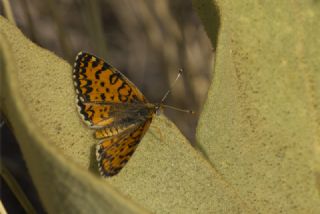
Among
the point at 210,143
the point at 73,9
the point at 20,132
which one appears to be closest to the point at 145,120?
the point at 210,143

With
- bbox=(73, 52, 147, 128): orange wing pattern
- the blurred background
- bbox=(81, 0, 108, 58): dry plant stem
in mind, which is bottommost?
the blurred background

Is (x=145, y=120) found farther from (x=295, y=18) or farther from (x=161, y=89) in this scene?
(x=161, y=89)

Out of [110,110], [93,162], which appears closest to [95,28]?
[110,110]

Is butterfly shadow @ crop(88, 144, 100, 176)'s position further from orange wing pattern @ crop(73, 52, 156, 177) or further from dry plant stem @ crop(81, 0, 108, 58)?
dry plant stem @ crop(81, 0, 108, 58)

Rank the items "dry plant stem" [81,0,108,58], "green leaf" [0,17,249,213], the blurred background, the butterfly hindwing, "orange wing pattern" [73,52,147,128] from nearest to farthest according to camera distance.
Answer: "green leaf" [0,17,249,213] → the butterfly hindwing → "orange wing pattern" [73,52,147,128] → "dry plant stem" [81,0,108,58] → the blurred background

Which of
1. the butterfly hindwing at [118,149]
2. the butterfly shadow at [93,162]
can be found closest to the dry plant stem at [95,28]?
the butterfly hindwing at [118,149]

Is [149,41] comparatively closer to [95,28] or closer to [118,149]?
[95,28]

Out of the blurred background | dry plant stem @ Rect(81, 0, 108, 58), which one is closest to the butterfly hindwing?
dry plant stem @ Rect(81, 0, 108, 58)
